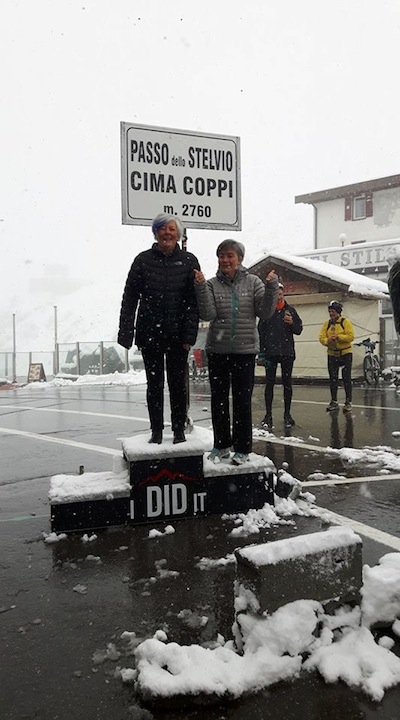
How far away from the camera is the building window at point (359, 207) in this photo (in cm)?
3334

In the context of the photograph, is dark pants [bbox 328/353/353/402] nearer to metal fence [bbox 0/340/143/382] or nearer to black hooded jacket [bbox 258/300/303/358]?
black hooded jacket [bbox 258/300/303/358]

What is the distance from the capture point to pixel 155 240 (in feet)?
13.4

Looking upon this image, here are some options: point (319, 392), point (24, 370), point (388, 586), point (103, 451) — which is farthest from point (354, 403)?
point (24, 370)

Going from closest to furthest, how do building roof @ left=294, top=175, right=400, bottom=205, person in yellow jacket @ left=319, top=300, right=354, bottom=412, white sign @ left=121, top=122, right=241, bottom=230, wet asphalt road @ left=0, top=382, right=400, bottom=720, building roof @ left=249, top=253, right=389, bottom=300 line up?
wet asphalt road @ left=0, top=382, right=400, bottom=720
white sign @ left=121, top=122, right=241, bottom=230
person in yellow jacket @ left=319, top=300, right=354, bottom=412
building roof @ left=249, top=253, right=389, bottom=300
building roof @ left=294, top=175, right=400, bottom=205

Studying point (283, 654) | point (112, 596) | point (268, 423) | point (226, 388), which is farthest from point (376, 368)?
point (283, 654)

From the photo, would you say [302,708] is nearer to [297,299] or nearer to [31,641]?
[31,641]

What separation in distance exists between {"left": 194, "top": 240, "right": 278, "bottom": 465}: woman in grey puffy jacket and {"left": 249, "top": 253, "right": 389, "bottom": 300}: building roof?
12.1 meters

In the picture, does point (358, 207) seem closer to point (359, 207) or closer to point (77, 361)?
point (359, 207)

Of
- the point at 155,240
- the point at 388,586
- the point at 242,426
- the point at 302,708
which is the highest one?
the point at 155,240

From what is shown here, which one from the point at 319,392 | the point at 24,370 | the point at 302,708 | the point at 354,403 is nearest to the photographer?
the point at 302,708

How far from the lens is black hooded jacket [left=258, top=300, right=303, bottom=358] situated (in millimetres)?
8047

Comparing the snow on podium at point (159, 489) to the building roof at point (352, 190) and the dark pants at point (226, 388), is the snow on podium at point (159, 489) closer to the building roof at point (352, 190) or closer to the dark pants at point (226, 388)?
the dark pants at point (226, 388)

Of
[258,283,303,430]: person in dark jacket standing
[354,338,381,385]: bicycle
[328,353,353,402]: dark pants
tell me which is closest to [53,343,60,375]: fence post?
[354,338,381,385]: bicycle

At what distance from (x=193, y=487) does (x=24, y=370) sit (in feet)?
112
